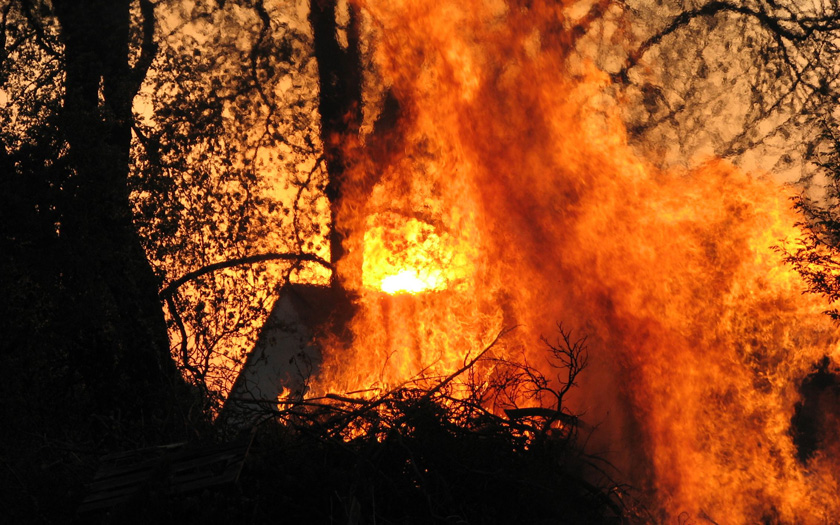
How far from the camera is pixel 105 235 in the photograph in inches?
376

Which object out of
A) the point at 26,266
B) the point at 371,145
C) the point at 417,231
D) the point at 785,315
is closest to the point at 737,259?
the point at 785,315

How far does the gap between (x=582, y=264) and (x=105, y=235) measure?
622 cm

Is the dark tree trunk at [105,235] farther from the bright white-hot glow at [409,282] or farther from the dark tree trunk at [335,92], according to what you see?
the bright white-hot glow at [409,282]

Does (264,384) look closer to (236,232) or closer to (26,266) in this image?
(236,232)

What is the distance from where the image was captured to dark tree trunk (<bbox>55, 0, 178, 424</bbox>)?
9.37 meters

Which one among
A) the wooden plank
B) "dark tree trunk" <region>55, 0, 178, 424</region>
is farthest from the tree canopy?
the wooden plank

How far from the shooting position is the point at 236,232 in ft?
33.8

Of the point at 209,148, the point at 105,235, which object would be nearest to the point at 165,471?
the point at 105,235

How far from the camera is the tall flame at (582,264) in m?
10.2

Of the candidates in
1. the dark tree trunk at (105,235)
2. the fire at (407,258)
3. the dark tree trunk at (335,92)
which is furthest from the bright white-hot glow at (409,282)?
the dark tree trunk at (105,235)

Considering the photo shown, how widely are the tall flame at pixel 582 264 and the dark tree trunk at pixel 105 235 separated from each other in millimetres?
2398

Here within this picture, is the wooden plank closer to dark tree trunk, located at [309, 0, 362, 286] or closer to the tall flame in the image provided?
the tall flame

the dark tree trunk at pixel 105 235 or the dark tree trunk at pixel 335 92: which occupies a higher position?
the dark tree trunk at pixel 335 92

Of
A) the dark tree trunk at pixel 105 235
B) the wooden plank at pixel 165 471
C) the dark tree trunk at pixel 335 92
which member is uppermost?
the dark tree trunk at pixel 335 92
